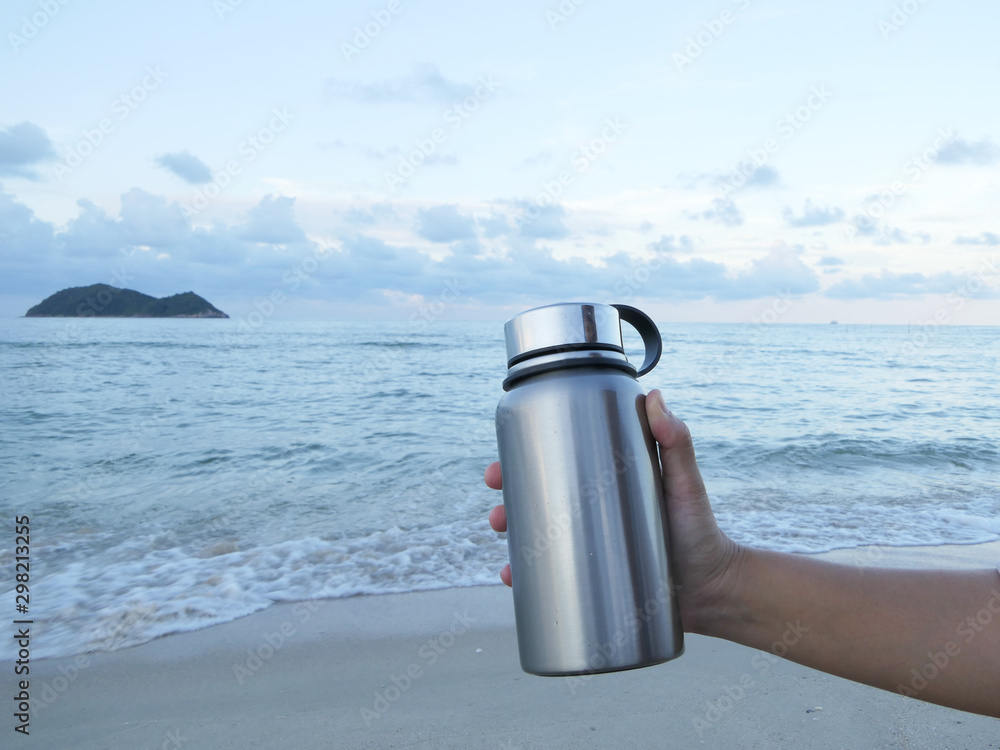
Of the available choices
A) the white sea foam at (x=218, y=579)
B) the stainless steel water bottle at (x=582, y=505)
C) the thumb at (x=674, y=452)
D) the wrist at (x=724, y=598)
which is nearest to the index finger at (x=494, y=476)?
the stainless steel water bottle at (x=582, y=505)

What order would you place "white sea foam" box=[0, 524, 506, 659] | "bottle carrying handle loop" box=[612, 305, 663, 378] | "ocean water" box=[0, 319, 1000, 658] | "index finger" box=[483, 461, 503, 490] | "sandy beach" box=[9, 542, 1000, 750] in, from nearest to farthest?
1. "bottle carrying handle loop" box=[612, 305, 663, 378]
2. "index finger" box=[483, 461, 503, 490]
3. "sandy beach" box=[9, 542, 1000, 750]
4. "white sea foam" box=[0, 524, 506, 659]
5. "ocean water" box=[0, 319, 1000, 658]

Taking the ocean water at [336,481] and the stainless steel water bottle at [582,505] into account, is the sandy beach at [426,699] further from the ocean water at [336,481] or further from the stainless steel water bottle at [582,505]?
the stainless steel water bottle at [582,505]

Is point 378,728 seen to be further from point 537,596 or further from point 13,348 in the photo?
point 13,348

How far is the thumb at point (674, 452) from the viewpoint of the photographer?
1.26 metres

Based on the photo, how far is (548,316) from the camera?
118 centimetres

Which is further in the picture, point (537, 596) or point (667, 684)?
point (667, 684)

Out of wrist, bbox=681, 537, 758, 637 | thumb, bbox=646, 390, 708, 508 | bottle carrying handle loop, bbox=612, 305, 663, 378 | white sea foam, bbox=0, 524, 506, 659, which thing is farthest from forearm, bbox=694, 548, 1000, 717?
white sea foam, bbox=0, 524, 506, 659

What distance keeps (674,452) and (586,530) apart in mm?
287

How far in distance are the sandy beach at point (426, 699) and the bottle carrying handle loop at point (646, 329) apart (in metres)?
1.68

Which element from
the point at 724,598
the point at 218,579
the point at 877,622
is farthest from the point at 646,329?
the point at 218,579

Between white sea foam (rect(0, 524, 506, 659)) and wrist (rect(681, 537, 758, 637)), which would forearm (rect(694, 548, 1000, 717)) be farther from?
white sea foam (rect(0, 524, 506, 659))

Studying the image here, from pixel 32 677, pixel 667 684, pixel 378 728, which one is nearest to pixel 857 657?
pixel 667 684

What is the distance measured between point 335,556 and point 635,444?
3891 millimetres

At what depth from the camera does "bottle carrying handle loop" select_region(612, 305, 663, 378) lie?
1365 millimetres
